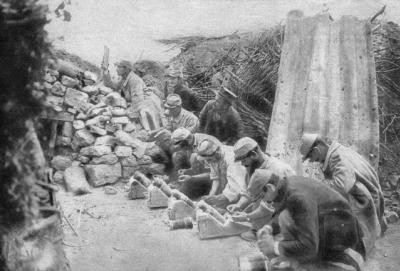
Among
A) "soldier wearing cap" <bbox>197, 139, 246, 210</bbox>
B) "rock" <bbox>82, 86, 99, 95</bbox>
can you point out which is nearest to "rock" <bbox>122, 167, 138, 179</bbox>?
"rock" <bbox>82, 86, 99, 95</bbox>

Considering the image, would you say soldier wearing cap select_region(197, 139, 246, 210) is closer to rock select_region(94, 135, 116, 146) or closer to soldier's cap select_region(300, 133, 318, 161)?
soldier's cap select_region(300, 133, 318, 161)

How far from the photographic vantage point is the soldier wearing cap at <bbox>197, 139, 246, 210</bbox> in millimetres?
6879

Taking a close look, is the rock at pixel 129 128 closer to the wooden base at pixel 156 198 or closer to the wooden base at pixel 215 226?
the wooden base at pixel 156 198

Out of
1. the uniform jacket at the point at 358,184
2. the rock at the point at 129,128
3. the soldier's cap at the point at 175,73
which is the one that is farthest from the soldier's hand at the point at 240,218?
the soldier's cap at the point at 175,73

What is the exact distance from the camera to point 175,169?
27.6 ft

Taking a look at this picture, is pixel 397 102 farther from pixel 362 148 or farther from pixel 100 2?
pixel 100 2

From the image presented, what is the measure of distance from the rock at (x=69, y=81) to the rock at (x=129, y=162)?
59.8 inches

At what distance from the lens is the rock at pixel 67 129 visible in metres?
8.46

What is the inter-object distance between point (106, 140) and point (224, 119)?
2088mm

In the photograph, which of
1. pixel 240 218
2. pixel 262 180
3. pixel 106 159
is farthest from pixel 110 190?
pixel 262 180

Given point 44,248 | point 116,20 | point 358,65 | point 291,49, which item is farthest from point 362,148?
point 44,248

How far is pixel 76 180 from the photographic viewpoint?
8.05 meters

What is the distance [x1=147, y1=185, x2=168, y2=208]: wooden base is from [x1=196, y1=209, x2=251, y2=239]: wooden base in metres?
1.27

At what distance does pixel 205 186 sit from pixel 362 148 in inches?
95.1
